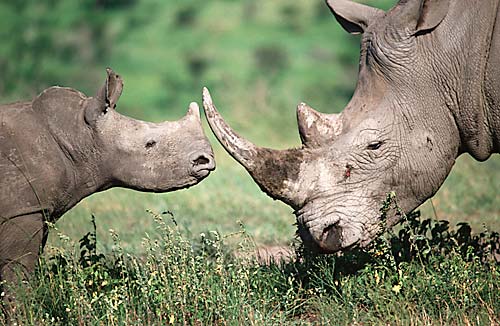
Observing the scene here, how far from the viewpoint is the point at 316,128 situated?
20.5ft

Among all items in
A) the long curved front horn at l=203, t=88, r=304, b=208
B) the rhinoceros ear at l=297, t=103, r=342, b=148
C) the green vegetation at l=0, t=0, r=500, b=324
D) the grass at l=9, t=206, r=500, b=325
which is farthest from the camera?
the rhinoceros ear at l=297, t=103, r=342, b=148

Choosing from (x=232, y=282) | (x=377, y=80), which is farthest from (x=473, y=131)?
(x=232, y=282)

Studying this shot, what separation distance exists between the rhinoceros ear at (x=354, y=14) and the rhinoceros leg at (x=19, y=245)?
240cm

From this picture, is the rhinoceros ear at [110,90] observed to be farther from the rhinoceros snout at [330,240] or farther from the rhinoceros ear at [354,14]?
the rhinoceros ear at [354,14]

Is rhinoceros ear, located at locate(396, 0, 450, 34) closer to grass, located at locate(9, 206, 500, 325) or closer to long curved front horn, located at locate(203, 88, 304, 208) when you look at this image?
long curved front horn, located at locate(203, 88, 304, 208)

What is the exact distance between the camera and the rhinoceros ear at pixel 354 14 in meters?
6.56

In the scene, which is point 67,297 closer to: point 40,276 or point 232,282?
point 40,276

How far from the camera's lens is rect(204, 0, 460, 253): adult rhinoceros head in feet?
20.0

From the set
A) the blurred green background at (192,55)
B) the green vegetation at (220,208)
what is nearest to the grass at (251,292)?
the green vegetation at (220,208)

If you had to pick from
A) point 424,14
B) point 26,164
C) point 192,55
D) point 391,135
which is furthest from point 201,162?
point 192,55

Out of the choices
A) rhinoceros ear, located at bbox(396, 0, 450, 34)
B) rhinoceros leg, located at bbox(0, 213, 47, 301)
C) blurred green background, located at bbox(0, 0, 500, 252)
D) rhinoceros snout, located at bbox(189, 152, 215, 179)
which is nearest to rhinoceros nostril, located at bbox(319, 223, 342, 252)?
rhinoceros snout, located at bbox(189, 152, 215, 179)

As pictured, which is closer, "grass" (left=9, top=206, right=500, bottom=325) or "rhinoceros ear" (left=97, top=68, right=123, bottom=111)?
"grass" (left=9, top=206, right=500, bottom=325)

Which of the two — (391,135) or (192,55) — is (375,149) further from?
(192,55)

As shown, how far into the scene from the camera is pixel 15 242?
19.2 ft
